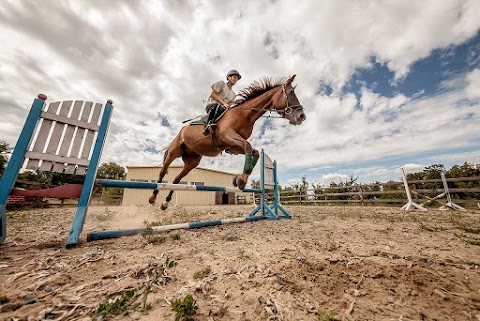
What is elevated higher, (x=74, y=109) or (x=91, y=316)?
(x=74, y=109)

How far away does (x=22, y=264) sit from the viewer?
164cm

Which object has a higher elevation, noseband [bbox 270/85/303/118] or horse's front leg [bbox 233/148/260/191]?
noseband [bbox 270/85/303/118]

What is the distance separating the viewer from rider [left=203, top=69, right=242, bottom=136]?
374 centimetres

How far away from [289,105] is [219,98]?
145 centimetres

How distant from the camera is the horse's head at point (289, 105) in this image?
3.57m

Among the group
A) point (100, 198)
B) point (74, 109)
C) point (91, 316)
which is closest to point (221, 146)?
point (74, 109)

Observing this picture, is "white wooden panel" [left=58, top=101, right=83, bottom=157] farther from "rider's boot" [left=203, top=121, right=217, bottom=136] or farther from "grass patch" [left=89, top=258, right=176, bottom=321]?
"grass patch" [left=89, top=258, right=176, bottom=321]

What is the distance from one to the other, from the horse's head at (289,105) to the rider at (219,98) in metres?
1.00

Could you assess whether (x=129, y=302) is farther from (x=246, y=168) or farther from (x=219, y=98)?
(x=219, y=98)

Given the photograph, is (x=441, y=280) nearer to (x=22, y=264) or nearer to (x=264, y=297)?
(x=264, y=297)

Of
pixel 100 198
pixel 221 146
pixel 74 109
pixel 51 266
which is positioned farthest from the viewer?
pixel 100 198

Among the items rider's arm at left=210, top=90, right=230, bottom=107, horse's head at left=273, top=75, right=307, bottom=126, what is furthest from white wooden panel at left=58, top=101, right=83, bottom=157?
horse's head at left=273, top=75, right=307, bottom=126

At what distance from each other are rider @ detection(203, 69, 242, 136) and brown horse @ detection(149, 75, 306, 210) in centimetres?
17

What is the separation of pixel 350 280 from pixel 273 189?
4.10 m
